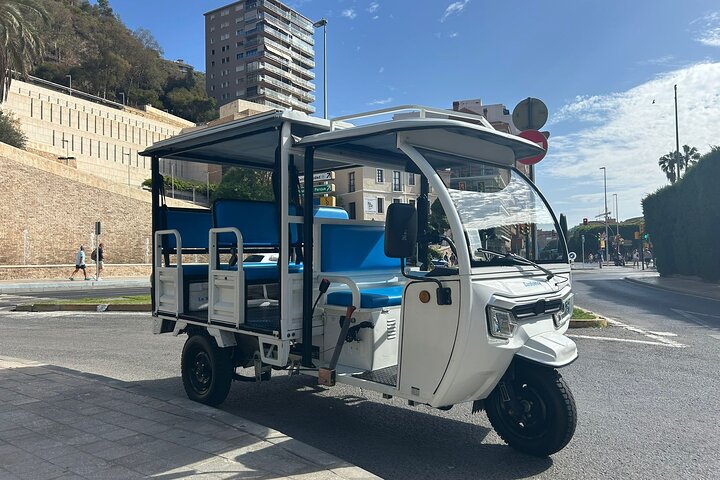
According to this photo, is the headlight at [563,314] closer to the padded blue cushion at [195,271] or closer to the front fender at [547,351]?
the front fender at [547,351]

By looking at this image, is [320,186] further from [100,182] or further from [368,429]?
[100,182]

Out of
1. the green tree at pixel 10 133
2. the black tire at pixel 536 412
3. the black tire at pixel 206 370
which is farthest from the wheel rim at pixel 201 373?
the green tree at pixel 10 133

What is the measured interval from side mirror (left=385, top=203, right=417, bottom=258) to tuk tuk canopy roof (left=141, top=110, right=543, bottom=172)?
0.53 m

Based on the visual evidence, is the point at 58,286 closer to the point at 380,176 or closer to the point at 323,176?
the point at 323,176

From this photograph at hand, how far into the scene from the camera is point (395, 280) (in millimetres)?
5301

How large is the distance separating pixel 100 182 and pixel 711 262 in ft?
122

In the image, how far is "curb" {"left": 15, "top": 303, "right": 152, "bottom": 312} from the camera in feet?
48.5

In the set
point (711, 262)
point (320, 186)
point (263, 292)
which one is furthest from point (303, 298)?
point (711, 262)

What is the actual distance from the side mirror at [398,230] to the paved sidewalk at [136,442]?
59.0 inches

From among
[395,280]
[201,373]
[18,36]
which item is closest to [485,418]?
[395,280]

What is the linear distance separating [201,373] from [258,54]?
111 metres

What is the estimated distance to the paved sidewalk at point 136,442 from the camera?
3.60 meters

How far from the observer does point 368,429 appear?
4879 mm

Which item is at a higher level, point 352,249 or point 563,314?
point 352,249
